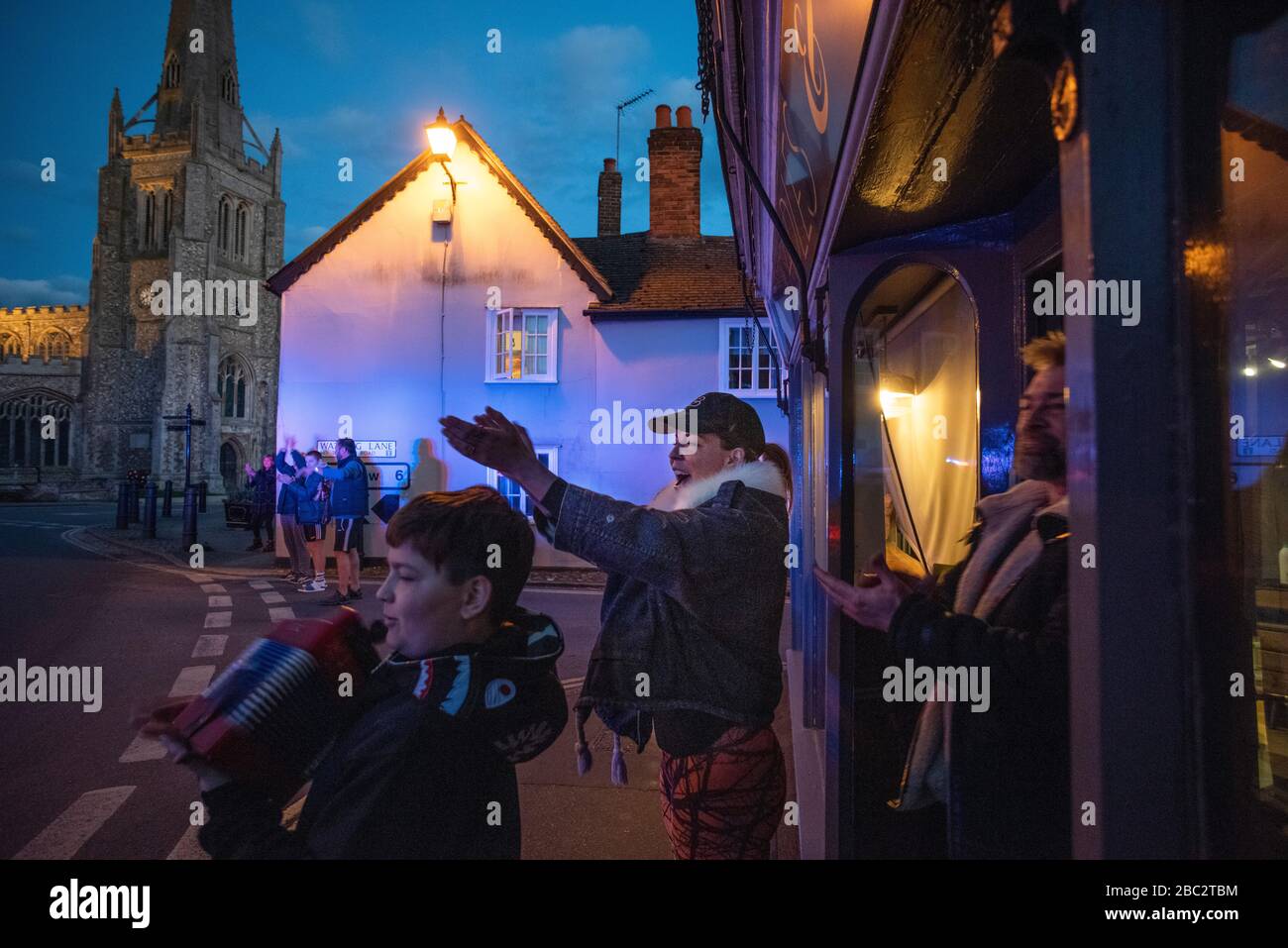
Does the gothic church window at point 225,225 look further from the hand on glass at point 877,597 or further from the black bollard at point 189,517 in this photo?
the hand on glass at point 877,597

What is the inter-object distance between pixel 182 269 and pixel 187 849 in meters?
56.3

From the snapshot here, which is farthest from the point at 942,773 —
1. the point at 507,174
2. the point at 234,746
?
the point at 507,174

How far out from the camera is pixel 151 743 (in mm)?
4246

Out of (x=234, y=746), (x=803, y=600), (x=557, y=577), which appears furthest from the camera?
(x=557, y=577)

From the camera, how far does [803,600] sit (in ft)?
15.8

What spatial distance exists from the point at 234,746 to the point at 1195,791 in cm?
136

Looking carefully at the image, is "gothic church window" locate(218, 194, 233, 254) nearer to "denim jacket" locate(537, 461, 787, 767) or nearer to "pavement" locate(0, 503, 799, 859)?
"pavement" locate(0, 503, 799, 859)

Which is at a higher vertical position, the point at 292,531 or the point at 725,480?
the point at 725,480

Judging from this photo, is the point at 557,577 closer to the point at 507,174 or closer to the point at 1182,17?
the point at 507,174

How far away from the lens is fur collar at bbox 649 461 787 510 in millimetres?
1864

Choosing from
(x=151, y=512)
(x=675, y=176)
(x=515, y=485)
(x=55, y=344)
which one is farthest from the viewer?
(x=55, y=344)

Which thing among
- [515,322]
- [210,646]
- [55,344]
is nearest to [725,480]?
[210,646]

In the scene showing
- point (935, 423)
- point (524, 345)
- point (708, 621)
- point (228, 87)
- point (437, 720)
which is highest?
point (228, 87)

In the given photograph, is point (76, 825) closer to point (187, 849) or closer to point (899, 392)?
point (187, 849)
